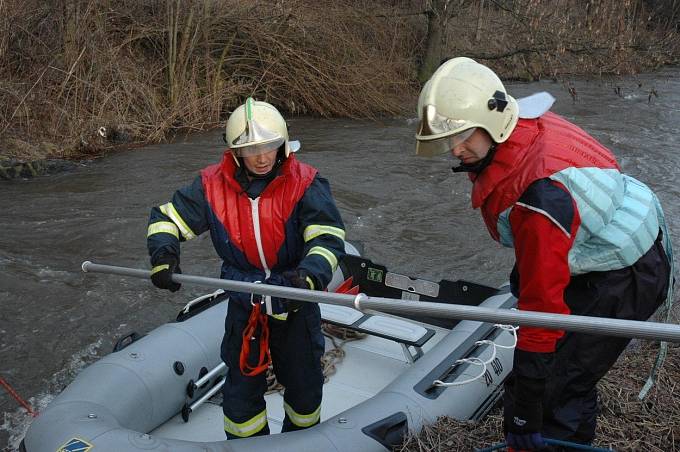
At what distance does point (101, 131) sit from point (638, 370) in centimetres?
762

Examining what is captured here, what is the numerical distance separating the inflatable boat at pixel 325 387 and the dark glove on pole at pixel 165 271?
55 centimetres

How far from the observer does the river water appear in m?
5.00

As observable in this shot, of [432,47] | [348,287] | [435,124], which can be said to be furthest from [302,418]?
[432,47]

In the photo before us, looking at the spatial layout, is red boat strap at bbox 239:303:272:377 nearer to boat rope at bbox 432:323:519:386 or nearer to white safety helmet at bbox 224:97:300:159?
white safety helmet at bbox 224:97:300:159

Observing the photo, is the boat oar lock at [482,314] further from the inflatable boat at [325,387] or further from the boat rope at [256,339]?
the inflatable boat at [325,387]

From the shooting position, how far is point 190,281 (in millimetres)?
2496

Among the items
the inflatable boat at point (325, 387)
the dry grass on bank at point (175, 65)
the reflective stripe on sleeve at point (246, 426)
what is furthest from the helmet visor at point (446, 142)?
the dry grass on bank at point (175, 65)

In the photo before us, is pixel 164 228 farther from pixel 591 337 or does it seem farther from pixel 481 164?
pixel 591 337

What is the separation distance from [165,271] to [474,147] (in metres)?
1.21

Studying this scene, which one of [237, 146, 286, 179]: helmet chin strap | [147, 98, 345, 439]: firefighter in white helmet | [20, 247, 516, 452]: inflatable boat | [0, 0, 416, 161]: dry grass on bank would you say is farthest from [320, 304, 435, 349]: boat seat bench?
[0, 0, 416, 161]: dry grass on bank

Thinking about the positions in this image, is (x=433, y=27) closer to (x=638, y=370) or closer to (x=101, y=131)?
(x=101, y=131)

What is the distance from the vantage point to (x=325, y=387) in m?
3.69

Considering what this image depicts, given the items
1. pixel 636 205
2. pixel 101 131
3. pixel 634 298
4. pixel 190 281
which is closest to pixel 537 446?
pixel 634 298

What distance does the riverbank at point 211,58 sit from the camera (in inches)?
358
